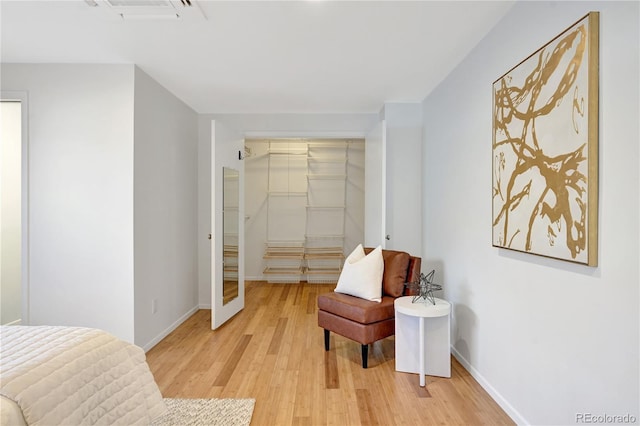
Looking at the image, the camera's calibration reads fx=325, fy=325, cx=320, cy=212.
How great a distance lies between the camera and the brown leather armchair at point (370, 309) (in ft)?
8.48

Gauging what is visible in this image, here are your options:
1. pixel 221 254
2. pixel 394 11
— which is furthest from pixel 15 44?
pixel 394 11

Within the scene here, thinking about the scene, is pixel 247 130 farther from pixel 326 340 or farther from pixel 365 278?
pixel 326 340

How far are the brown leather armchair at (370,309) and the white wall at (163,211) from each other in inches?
62.2

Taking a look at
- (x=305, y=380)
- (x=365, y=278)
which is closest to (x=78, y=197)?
(x=305, y=380)

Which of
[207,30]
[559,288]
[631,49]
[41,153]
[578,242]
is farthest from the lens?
[41,153]

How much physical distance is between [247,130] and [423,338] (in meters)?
3.15

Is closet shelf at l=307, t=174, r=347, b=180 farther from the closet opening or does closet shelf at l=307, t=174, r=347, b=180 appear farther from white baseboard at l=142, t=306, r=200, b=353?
white baseboard at l=142, t=306, r=200, b=353

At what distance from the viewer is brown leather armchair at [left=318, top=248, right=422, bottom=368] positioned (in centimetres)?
258

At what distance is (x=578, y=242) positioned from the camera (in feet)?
4.57

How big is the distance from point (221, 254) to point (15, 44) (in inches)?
94.1

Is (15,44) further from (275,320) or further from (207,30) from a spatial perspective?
(275,320)

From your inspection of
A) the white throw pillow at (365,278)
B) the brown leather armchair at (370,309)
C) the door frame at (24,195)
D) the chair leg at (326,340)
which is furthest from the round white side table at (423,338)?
the door frame at (24,195)

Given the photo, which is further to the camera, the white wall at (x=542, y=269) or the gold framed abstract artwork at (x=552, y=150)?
the gold framed abstract artwork at (x=552, y=150)

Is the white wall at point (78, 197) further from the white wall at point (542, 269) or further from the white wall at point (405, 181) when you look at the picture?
the white wall at point (542, 269)
